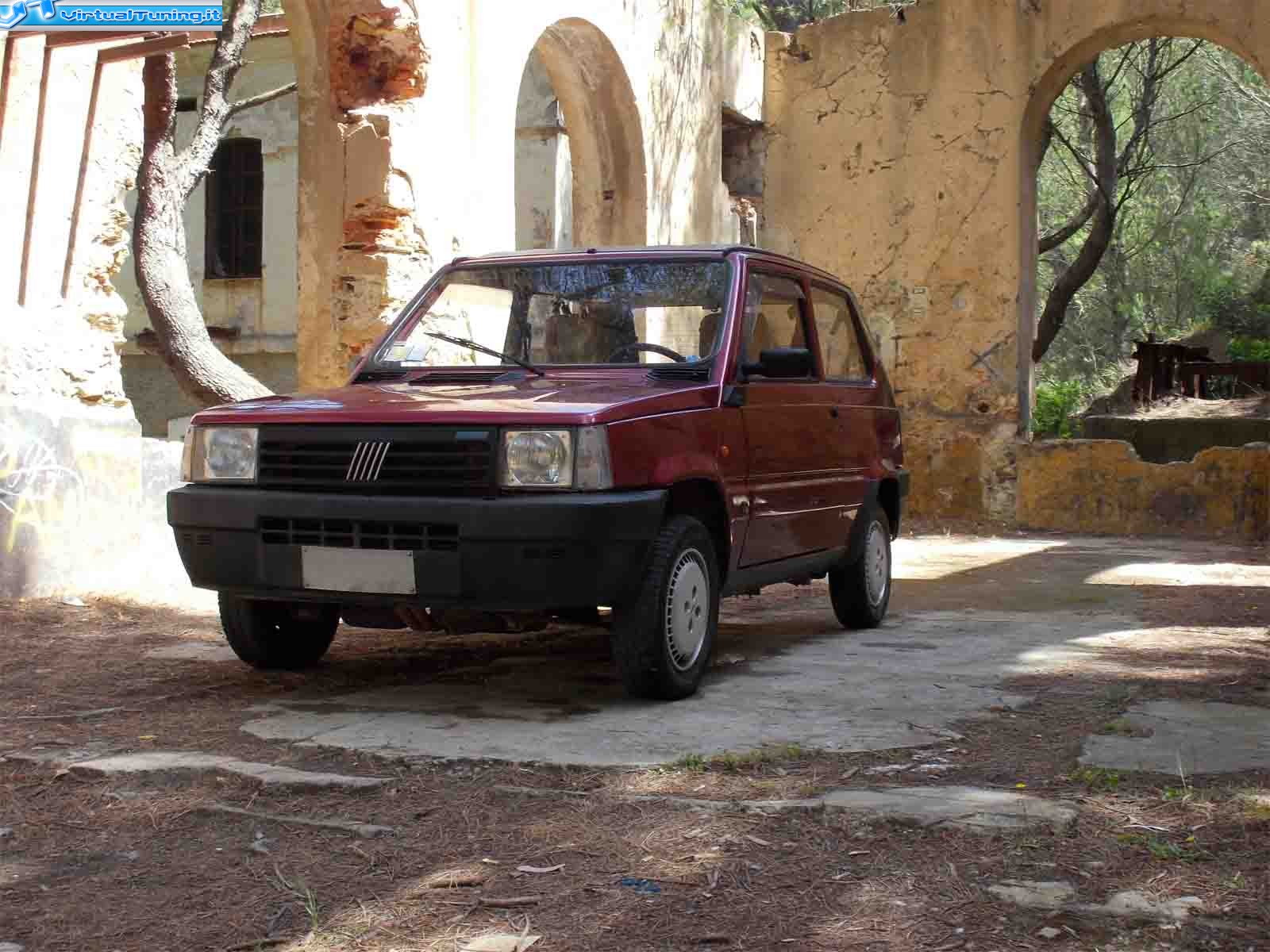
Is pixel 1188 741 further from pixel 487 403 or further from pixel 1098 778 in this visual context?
pixel 487 403

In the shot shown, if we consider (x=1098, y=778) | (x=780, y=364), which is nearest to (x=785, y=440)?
(x=780, y=364)

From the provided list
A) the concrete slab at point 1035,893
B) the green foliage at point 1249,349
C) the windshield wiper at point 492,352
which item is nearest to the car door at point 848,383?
the windshield wiper at point 492,352

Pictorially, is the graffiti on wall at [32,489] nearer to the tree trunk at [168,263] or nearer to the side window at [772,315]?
the side window at [772,315]

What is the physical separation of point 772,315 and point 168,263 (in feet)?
32.2

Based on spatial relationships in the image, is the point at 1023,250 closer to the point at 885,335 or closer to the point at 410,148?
the point at 885,335

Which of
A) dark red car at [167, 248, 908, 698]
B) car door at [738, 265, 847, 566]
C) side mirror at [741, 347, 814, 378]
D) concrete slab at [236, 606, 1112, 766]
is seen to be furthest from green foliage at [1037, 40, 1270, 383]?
side mirror at [741, 347, 814, 378]

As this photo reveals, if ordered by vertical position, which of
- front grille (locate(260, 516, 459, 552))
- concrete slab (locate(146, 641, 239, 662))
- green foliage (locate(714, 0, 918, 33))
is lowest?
concrete slab (locate(146, 641, 239, 662))

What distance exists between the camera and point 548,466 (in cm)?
462

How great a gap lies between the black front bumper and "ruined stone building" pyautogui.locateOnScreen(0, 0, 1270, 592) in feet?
10.0

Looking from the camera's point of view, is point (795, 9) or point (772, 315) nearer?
point (772, 315)

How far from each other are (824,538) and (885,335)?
883cm

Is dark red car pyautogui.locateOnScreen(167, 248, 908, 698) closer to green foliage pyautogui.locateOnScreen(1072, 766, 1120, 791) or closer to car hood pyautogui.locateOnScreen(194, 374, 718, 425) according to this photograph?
car hood pyautogui.locateOnScreen(194, 374, 718, 425)

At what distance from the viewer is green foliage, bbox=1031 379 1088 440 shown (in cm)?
2152

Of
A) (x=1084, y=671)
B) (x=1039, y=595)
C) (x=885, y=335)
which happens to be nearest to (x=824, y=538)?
(x=1084, y=671)
